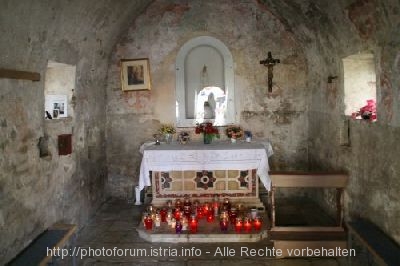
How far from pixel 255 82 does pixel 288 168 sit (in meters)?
2.12

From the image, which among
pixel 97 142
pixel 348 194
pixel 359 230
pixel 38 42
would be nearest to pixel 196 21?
pixel 97 142

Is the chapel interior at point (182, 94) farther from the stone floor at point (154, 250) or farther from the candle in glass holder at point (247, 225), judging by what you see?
the candle in glass holder at point (247, 225)

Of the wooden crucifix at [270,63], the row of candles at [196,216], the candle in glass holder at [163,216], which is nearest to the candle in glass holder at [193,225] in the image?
the row of candles at [196,216]

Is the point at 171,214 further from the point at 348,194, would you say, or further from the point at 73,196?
the point at 348,194

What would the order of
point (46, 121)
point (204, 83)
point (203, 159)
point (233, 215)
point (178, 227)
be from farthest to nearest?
point (204, 83) < point (203, 159) < point (233, 215) < point (178, 227) < point (46, 121)

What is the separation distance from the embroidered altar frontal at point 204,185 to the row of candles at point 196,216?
23cm

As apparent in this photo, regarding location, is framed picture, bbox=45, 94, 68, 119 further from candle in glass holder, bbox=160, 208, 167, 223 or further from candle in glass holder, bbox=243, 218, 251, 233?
candle in glass holder, bbox=243, 218, 251, 233

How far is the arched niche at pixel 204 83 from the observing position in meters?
8.77

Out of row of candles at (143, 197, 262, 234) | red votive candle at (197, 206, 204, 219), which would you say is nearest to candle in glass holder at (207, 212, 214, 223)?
row of candles at (143, 197, 262, 234)

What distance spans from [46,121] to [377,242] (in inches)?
189

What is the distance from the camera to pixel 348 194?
621 cm

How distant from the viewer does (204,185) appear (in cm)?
775

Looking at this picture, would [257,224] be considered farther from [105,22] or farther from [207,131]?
[105,22]

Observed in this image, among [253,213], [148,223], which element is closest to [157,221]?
[148,223]
